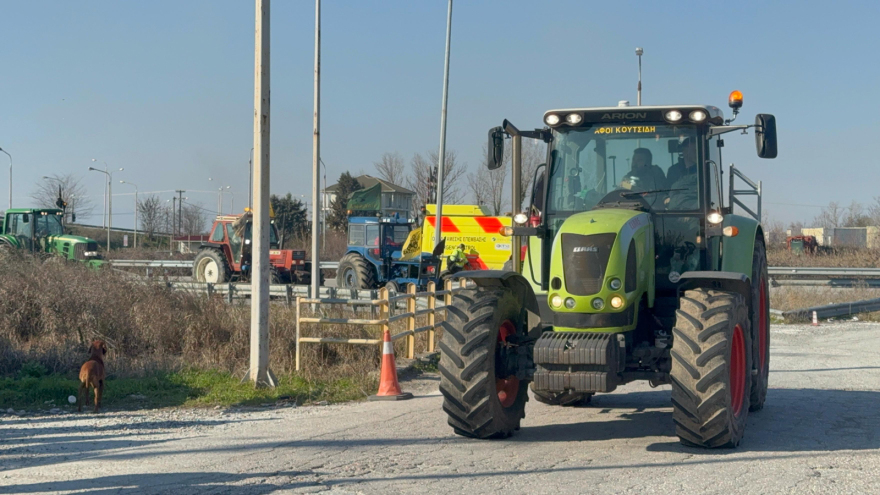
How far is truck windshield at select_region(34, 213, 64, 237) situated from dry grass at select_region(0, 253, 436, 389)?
618 inches

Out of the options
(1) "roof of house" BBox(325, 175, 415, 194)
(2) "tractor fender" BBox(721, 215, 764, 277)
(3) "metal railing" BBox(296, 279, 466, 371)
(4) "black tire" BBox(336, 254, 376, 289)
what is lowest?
(3) "metal railing" BBox(296, 279, 466, 371)

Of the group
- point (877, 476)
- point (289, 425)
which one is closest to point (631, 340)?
point (877, 476)

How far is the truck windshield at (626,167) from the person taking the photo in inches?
328

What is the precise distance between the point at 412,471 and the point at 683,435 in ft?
7.43

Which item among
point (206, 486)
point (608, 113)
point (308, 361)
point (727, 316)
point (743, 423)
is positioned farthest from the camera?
point (308, 361)

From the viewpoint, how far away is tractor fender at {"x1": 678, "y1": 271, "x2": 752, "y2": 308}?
285 inches

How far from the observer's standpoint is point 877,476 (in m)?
6.41

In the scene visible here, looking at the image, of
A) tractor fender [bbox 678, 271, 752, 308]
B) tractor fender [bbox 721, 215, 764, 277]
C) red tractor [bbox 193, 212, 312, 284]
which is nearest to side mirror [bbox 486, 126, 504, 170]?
tractor fender [bbox 678, 271, 752, 308]

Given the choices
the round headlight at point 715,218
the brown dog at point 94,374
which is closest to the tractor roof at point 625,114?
the round headlight at point 715,218

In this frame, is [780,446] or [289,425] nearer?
[780,446]

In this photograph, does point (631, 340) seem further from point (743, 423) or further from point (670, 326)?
point (743, 423)

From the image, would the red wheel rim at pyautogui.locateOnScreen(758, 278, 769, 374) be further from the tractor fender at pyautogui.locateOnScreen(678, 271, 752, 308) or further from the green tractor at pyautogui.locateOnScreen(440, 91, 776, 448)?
the tractor fender at pyautogui.locateOnScreen(678, 271, 752, 308)

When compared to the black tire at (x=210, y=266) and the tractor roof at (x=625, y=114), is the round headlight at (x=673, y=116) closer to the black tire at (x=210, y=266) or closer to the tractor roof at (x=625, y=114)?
the tractor roof at (x=625, y=114)

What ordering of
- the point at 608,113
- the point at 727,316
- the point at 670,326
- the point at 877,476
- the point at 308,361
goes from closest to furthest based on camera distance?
the point at 877,476
the point at 727,316
the point at 670,326
the point at 608,113
the point at 308,361
